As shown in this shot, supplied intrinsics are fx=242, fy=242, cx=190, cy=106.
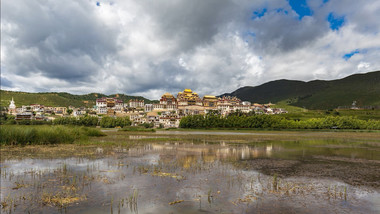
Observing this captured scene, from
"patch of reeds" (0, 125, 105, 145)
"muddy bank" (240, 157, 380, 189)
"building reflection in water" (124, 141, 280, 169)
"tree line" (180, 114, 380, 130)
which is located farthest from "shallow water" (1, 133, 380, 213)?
"tree line" (180, 114, 380, 130)

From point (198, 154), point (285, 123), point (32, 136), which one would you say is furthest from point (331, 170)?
point (285, 123)

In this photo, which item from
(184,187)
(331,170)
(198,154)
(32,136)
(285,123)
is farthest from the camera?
(285,123)

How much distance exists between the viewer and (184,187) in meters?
14.9

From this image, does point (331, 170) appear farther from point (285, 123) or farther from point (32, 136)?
point (285, 123)

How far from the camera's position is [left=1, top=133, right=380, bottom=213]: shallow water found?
11742 mm

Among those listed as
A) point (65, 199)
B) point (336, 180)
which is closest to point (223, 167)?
point (336, 180)

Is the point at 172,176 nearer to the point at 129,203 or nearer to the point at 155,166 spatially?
the point at 155,166

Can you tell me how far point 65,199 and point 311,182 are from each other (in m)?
15.4

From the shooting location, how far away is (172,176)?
17.6 m

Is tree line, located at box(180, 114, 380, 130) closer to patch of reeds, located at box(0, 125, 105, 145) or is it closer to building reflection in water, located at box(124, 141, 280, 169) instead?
building reflection in water, located at box(124, 141, 280, 169)

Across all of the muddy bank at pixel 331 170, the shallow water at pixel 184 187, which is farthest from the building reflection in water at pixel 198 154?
the muddy bank at pixel 331 170

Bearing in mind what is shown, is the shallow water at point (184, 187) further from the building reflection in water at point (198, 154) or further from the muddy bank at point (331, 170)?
the building reflection in water at point (198, 154)

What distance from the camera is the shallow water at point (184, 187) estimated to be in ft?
Result: 38.5

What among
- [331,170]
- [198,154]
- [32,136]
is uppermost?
[32,136]
